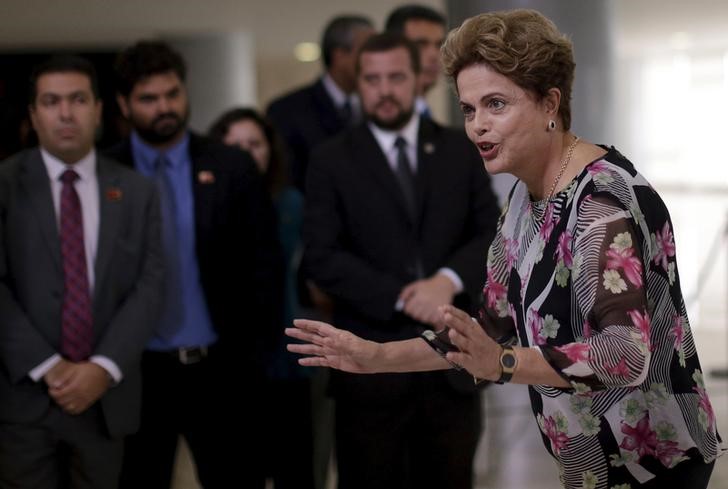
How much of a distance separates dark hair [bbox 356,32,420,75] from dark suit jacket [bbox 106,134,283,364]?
1.80 feet

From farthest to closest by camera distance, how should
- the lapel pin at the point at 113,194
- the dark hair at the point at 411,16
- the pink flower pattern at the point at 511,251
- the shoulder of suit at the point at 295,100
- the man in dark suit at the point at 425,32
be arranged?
the shoulder of suit at the point at 295,100 < the dark hair at the point at 411,16 < the man in dark suit at the point at 425,32 < the lapel pin at the point at 113,194 < the pink flower pattern at the point at 511,251

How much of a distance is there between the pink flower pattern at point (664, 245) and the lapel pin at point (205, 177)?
1902 mm

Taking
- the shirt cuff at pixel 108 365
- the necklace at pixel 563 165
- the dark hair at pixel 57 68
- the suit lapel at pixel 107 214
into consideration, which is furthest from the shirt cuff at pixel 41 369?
the necklace at pixel 563 165

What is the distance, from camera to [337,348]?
6.28 ft

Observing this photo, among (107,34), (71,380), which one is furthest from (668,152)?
(71,380)

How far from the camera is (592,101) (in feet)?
13.9

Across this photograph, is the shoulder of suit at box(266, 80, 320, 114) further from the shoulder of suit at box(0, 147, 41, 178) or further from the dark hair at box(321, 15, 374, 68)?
the shoulder of suit at box(0, 147, 41, 178)

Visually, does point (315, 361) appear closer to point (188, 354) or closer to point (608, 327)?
point (608, 327)

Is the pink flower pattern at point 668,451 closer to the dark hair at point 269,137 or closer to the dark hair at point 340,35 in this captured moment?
the dark hair at point 269,137

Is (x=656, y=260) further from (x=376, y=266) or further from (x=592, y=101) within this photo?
(x=592, y=101)

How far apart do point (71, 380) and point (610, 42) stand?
270 centimetres

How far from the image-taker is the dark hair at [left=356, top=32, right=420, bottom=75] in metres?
3.46

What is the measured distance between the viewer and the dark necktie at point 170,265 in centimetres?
333

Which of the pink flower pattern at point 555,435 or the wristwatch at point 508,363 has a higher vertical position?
the wristwatch at point 508,363
